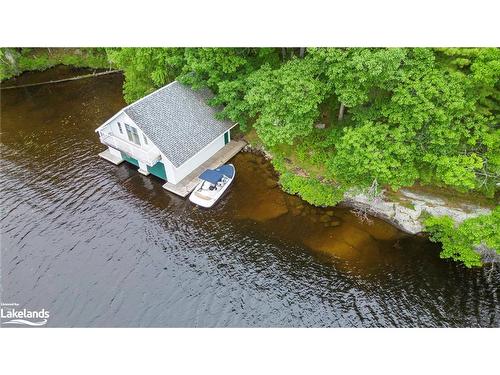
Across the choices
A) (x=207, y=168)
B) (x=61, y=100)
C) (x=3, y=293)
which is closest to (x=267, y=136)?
(x=207, y=168)

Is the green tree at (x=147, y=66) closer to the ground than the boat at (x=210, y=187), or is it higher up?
higher up

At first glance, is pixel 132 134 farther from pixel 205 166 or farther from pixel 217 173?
pixel 217 173

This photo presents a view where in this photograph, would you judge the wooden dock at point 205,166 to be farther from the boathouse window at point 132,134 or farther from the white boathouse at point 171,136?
the boathouse window at point 132,134

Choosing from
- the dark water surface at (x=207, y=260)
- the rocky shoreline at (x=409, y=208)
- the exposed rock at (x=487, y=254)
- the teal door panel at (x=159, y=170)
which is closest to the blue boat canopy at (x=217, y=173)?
the dark water surface at (x=207, y=260)

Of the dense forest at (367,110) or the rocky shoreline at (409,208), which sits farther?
the rocky shoreline at (409,208)

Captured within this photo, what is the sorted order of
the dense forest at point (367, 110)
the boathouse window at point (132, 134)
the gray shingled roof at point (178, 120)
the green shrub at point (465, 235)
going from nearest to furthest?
the green shrub at point (465, 235), the dense forest at point (367, 110), the gray shingled roof at point (178, 120), the boathouse window at point (132, 134)

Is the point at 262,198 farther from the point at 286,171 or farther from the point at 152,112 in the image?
the point at 152,112
